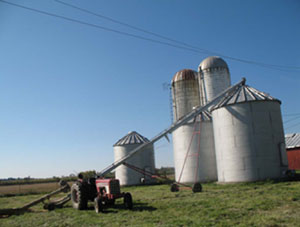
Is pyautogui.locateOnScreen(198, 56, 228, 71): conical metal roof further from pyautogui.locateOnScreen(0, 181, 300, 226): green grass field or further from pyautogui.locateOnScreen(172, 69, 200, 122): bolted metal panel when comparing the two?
pyautogui.locateOnScreen(0, 181, 300, 226): green grass field

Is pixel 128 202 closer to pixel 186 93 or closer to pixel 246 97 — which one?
pixel 246 97

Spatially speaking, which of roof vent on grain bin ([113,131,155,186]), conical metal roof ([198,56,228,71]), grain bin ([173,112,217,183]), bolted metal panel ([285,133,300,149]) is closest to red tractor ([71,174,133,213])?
grain bin ([173,112,217,183])

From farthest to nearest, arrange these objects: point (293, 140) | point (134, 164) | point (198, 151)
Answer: point (293, 140)
point (134, 164)
point (198, 151)

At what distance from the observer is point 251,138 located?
2116 cm

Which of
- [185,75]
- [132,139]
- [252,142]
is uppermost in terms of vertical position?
[185,75]

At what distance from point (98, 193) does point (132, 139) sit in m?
21.7

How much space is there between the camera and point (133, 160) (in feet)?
114

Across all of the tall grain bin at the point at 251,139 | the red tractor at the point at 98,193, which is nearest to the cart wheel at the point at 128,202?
the red tractor at the point at 98,193

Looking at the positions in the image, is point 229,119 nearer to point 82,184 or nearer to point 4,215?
point 82,184

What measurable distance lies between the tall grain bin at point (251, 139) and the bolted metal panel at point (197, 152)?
150 inches

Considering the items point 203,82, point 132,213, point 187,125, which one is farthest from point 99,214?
point 203,82

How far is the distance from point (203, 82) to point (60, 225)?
24442 mm

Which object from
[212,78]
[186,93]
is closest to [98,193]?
[186,93]

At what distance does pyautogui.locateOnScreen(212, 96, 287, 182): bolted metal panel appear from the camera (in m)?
20.9
